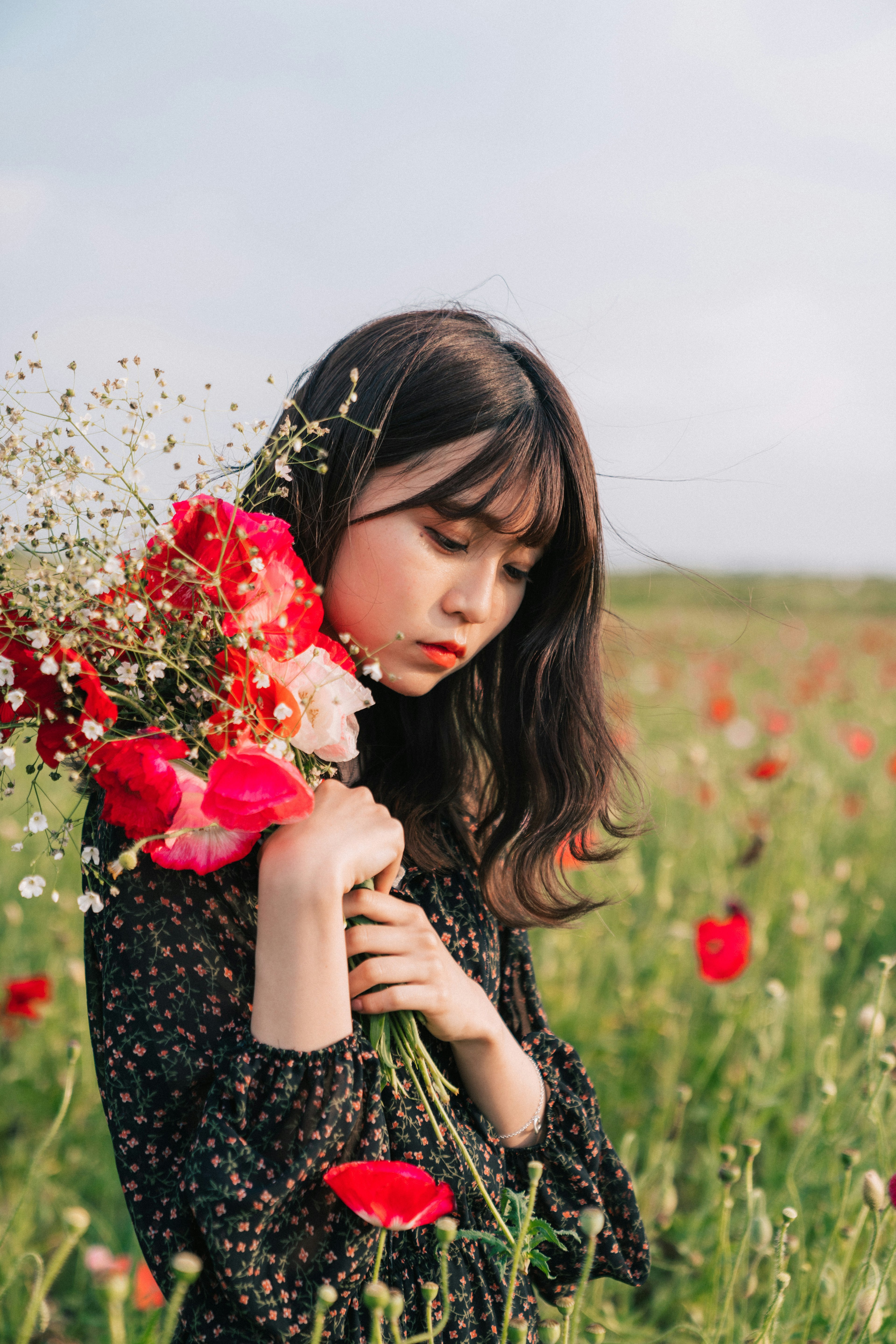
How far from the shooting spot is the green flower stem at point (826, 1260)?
110 centimetres

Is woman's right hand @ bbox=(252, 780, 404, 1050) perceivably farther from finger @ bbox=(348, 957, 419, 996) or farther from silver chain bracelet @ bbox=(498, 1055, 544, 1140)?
silver chain bracelet @ bbox=(498, 1055, 544, 1140)

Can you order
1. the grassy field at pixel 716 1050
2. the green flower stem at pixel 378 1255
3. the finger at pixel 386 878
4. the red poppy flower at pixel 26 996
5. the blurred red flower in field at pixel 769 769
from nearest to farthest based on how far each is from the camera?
the green flower stem at pixel 378 1255, the finger at pixel 386 878, the grassy field at pixel 716 1050, the red poppy flower at pixel 26 996, the blurred red flower in field at pixel 769 769

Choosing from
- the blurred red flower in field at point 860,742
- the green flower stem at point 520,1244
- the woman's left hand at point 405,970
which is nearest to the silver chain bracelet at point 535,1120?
the woman's left hand at point 405,970

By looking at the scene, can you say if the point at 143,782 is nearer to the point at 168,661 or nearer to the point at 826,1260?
the point at 168,661

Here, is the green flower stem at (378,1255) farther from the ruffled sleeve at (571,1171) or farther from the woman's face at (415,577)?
the woman's face at (415,577)

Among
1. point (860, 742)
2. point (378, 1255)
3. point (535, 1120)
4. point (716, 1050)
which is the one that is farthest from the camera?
point (860, 742)

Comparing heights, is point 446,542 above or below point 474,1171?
above

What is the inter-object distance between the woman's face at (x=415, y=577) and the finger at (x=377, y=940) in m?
0.25

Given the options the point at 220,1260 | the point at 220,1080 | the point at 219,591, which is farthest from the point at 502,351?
the point at 220,1260

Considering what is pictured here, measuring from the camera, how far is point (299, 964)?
891 mm

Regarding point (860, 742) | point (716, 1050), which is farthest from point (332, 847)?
point (860, 742)

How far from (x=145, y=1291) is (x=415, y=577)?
4.11ft

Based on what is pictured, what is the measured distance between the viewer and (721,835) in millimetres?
2889

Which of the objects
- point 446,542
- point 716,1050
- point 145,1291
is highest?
point 446,542
